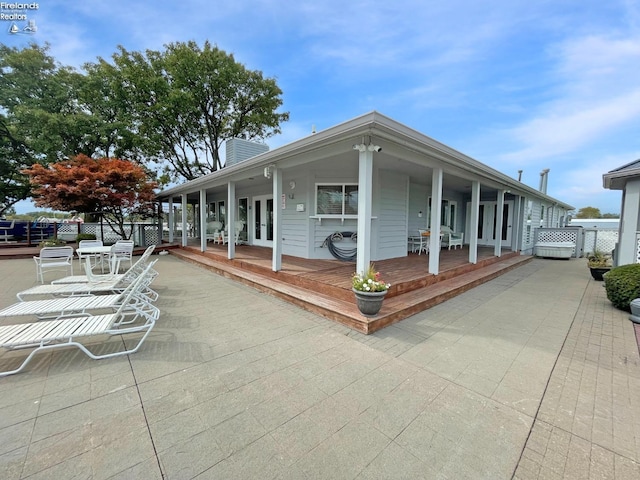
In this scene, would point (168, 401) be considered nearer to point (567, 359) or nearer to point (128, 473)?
point (128, 473)

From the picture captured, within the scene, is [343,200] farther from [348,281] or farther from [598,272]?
[598,272]

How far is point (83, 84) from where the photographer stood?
565 inches

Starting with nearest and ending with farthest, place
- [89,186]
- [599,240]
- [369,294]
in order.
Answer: [369,294] → [89,186] → [599,240]

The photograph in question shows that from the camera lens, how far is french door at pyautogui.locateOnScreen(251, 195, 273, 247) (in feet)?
30.1

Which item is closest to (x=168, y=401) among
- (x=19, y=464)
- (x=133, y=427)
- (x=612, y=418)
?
(x=133, y=427)

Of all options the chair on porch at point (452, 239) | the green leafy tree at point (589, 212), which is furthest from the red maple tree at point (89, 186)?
the green leafy tree at point (589, 212)

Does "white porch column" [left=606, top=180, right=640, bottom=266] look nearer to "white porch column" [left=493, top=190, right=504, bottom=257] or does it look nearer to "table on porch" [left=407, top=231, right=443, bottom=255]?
"white porch column" [left=493, top=190, right=504, bottom=257]

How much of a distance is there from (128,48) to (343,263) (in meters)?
17.6

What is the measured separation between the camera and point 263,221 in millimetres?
9594

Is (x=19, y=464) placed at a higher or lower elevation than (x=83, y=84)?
lower

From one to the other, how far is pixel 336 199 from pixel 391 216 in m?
1.61

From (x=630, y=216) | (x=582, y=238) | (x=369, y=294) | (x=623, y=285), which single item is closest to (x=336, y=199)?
(x=369, y=294)

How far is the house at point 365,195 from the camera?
4.08 m

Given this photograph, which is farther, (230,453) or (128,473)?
(230,453)
